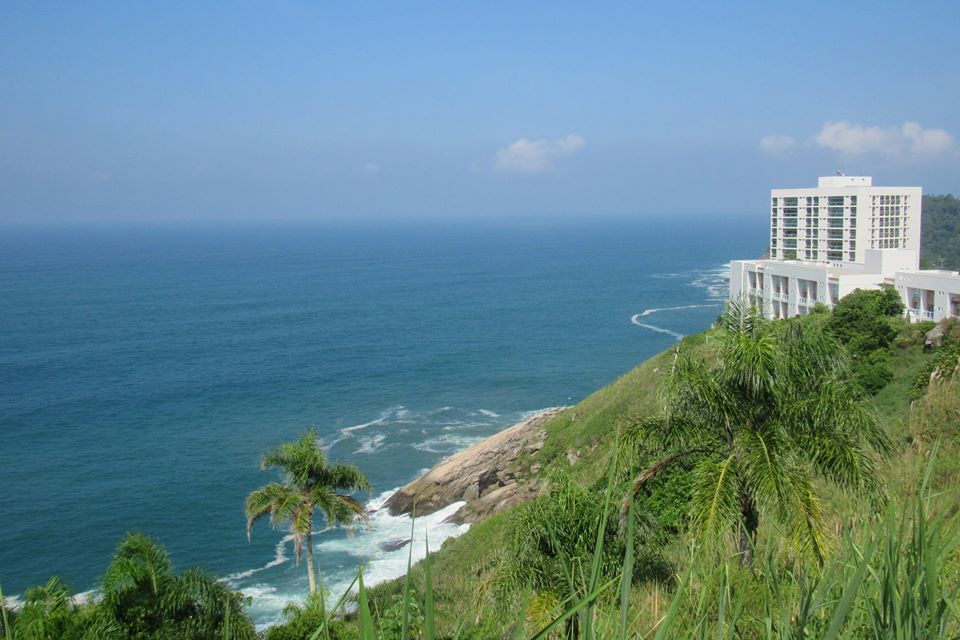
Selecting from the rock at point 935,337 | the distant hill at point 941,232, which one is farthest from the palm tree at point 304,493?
the distant hill at point 941,232

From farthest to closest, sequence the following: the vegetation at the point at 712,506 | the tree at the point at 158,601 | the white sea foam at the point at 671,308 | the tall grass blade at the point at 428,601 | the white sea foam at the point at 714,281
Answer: the white sea foam at the point at 714,281, the white sea foam at the point at 671,308, the tree at the point at 158,601, the vegetation at the point at 712,506, the tall grass blade at the point at 428,601

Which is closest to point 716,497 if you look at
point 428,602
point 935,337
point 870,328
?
point 428,602

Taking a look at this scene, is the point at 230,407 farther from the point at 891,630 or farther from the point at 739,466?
the point at 891,630

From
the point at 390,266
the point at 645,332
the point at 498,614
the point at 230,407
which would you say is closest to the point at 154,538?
the point at 230,407

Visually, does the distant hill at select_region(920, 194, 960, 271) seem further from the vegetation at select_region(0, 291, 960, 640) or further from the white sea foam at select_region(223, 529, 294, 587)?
the vegetation at select_region(0, 291, 960, 640)

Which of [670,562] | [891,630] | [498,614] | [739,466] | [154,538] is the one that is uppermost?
[891,630]

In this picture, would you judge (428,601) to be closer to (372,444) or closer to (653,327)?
(372,444)

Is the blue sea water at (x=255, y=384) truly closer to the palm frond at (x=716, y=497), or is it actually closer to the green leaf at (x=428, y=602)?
the palm frond at (x=716, y=497)
